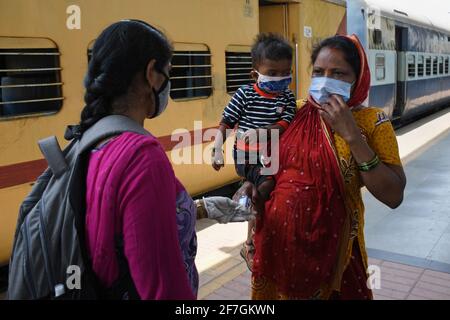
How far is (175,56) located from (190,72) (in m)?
0.26

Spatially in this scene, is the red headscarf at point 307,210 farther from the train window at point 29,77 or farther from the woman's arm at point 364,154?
the train window at point 29,77

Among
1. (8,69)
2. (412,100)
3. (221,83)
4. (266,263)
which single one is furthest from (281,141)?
(412,100)

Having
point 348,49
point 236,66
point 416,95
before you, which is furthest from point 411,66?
point 348,49

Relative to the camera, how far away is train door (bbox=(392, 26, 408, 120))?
10.8 m

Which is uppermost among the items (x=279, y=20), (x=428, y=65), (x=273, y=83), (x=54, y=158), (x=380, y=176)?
(x=279, y=20)

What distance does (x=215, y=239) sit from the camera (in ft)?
13.8

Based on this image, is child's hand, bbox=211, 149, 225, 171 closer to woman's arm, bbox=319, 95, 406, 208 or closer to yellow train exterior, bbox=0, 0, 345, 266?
woman's arm, bbox=319, 95, 406, 208

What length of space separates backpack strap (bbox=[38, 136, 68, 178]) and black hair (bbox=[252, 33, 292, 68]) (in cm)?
160

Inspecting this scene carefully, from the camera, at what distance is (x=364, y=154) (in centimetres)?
163

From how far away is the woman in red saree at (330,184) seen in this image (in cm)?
169

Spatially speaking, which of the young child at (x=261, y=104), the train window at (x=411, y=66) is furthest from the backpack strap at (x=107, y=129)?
the train window at (x=411, y=66)

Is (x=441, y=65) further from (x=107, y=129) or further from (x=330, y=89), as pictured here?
(x=107, y=129)

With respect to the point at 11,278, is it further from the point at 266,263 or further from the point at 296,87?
the point at 296,87
